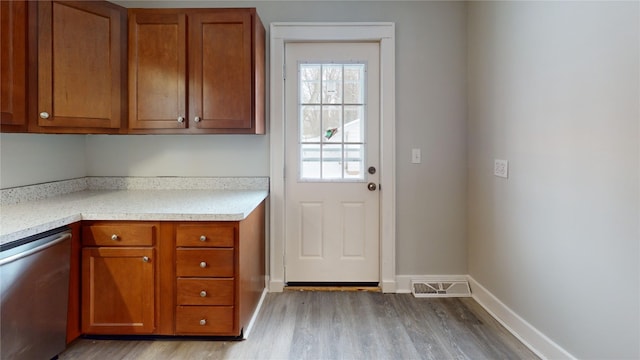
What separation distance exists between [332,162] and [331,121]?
329 millimetres

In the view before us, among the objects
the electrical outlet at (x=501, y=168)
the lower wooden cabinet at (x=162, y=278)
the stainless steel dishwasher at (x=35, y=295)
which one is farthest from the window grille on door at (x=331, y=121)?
the stainless steel dishwasher at (x=35, y=295)

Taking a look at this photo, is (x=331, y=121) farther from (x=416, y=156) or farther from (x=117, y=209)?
(x=117, y=209)

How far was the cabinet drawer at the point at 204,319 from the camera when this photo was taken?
2037 mm

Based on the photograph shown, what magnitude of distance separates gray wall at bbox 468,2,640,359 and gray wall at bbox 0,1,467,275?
24 centimetres

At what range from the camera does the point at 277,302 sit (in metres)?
2.69

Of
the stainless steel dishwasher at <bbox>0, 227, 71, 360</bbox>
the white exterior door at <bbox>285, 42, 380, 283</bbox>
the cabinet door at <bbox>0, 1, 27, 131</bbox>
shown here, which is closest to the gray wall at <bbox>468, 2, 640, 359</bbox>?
the white exterior door at <bbox>285, 42, 380, 283</bbox>

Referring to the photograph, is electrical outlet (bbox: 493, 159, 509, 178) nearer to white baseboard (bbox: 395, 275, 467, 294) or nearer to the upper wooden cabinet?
white baseboard (bbox: 395, 275, 467, 294)

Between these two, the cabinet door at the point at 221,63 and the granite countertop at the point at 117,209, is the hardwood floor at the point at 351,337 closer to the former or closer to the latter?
the granite countertop at the point at 117,209

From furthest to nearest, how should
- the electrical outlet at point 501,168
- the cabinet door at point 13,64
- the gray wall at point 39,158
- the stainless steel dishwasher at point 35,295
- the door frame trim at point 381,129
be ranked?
the door frame trim at point 381,129 → the electrical outlet at point 501,168 → the gray wall at point 39,158 → the cabinet door at point 13,64 → the stainless steel dishwasher at point 35,295

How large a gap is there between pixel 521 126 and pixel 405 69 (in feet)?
3.35

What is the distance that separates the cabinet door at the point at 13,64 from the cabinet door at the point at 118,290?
2.59 ft

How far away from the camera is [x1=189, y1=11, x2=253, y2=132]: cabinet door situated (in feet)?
7.88

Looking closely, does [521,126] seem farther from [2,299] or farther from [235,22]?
[2,299]

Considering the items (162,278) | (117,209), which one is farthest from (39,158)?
(162,278)
